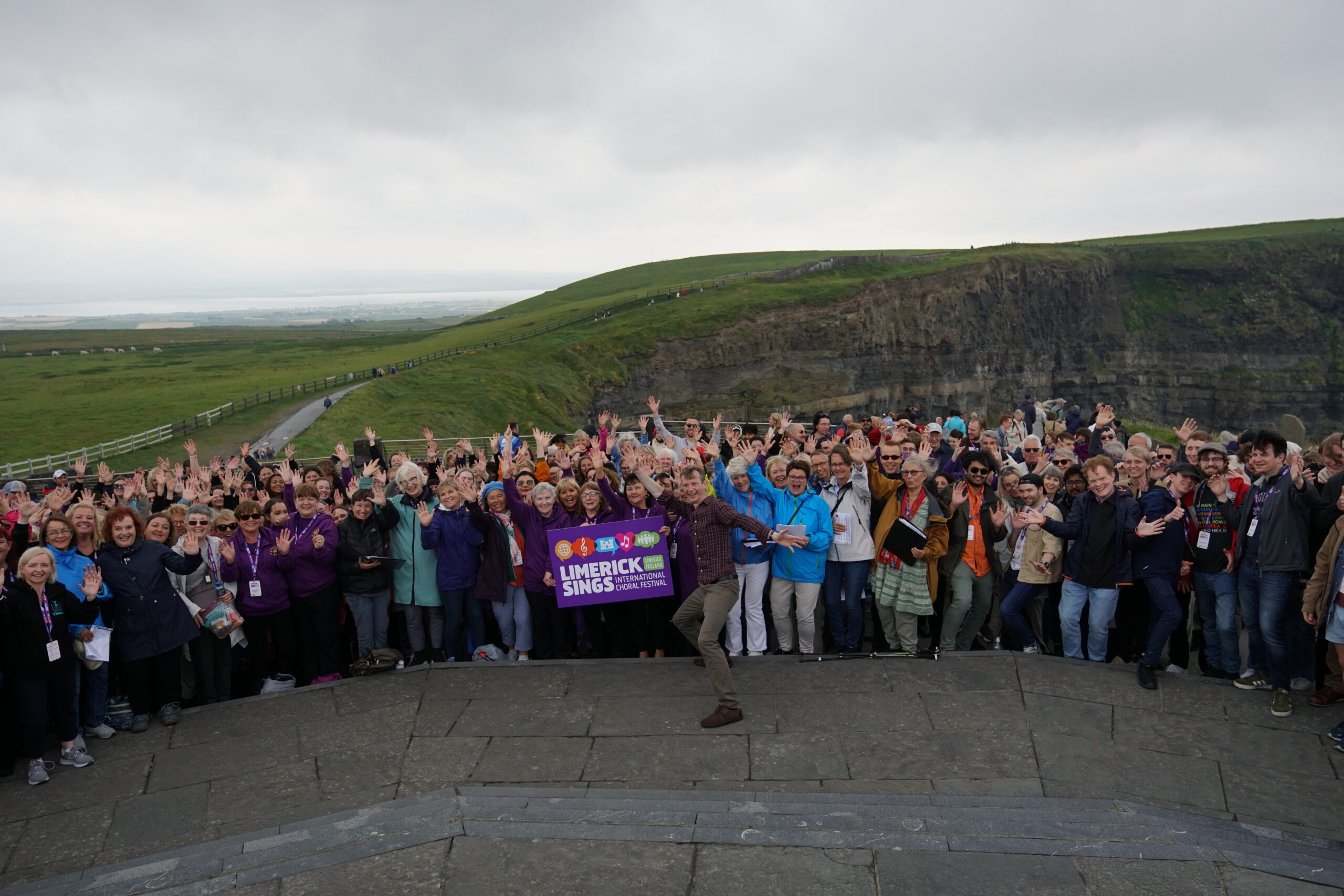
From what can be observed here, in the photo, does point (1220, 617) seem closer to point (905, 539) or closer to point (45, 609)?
point (905, 539)

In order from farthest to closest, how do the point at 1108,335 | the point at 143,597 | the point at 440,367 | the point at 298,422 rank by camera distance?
the point at 1108,335 < the point at 440,367 < the point at 298,422 < the point at 143,597

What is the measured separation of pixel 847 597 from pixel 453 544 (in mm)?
4229

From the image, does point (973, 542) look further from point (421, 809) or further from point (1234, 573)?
point (421, 809)

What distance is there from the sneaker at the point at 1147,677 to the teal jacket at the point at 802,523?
307 centimetres

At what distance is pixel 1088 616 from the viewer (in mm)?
8492

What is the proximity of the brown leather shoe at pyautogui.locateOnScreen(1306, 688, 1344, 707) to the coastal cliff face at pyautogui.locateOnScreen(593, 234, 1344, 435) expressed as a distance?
55169 mm

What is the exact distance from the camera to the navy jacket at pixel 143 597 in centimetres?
761

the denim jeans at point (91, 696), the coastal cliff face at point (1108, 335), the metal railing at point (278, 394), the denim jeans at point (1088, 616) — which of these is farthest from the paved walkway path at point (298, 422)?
the coastal cliff face at point (1108, 335)

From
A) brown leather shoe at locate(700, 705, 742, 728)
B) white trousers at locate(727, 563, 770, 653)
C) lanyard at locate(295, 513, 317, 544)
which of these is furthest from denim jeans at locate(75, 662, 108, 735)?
white trousers at locate(727, 563, 770, 653)

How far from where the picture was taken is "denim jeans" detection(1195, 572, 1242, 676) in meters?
7.79

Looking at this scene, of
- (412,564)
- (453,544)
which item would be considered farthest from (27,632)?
(453,544)

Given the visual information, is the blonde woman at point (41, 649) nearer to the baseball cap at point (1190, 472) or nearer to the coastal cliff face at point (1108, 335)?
the baseball cap at point (1190, 472)

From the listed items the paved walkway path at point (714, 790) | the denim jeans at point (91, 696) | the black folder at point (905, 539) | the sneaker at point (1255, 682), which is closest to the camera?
the paved walkway path at point (714, 790)

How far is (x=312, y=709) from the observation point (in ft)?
26.6
